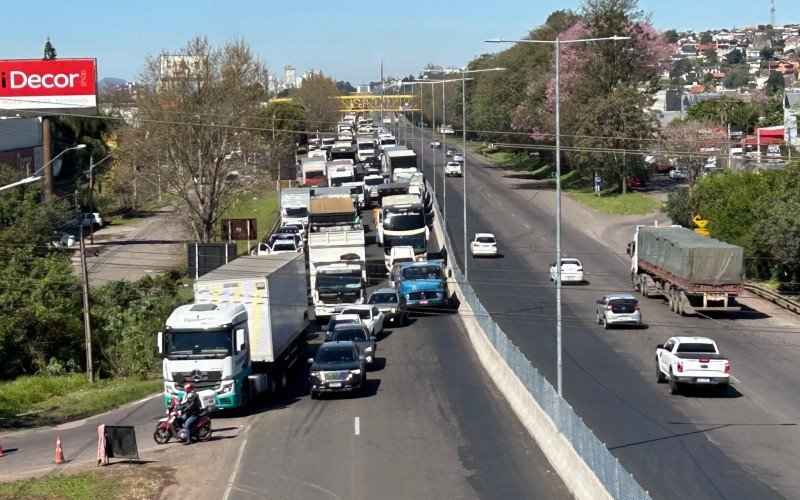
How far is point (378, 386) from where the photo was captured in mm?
35688

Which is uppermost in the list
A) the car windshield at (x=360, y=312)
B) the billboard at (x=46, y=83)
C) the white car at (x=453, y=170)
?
the billboard at (x=46, y=83)

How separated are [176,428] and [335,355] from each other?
7157 millimetres

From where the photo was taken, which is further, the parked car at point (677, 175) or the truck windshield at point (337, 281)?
the parked car at point (677, 175)

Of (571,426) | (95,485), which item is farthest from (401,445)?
(95,485)

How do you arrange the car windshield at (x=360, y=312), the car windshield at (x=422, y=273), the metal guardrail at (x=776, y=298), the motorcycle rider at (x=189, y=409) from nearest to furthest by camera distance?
the motorcycle rider at (x=189, y=409) < the car windshield at (x=360, y=312) < the metal guardrail at (x=776, y=298) < the car windshield at (x=422, y=273)

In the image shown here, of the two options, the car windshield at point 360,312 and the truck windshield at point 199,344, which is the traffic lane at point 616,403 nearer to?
the car windshield at point 360,312

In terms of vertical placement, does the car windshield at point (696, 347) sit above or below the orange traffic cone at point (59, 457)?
above

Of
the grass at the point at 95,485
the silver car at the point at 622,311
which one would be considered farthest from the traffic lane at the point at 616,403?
the grass at the point at 95,485

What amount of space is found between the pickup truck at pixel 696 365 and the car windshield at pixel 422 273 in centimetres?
1880

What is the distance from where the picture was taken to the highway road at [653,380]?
24.4m

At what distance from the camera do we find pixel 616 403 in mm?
31656

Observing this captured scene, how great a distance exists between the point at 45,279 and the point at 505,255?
29.4m

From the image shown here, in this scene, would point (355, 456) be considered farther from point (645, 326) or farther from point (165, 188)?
point (165, 188)

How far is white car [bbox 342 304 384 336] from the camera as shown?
44.8 metres
